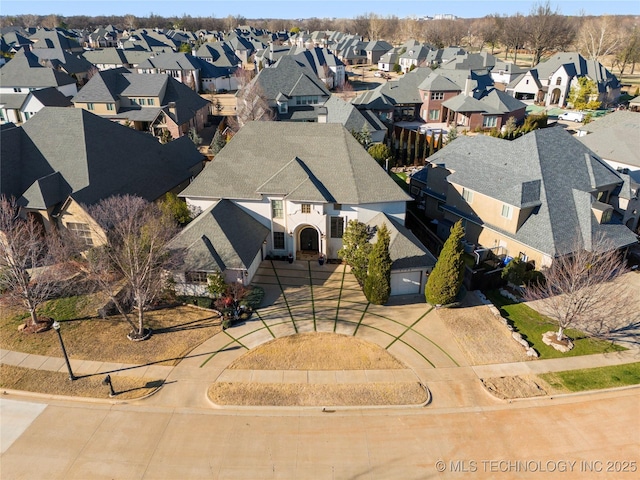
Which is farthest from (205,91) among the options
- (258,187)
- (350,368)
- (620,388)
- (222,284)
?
(620,388)

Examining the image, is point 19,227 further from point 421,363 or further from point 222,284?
point 421,363

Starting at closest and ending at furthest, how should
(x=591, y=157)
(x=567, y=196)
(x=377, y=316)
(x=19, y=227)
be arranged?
(x=377, y=316) → (x=19, y=227) → (x=567, y=196) → (x=591, y=157)

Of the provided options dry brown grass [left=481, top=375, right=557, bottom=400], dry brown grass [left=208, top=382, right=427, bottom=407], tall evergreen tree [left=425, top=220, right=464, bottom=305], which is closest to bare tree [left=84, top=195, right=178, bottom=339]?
dry brown grass [left=208, top=382, right=427, bottom=407]

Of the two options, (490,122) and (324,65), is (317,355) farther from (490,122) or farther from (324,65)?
(324,65)

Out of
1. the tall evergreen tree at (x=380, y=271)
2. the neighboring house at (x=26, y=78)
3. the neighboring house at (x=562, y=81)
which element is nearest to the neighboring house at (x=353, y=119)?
the tall evergreen tree at (x=380, y=271)

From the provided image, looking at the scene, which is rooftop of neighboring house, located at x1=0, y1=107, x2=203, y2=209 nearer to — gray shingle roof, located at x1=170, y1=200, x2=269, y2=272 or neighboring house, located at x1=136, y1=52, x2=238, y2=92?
gray shingle roof, located at x1=170, y1=200, x2=269, y2=272

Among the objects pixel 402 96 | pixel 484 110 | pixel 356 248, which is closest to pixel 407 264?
pixel 356 248
